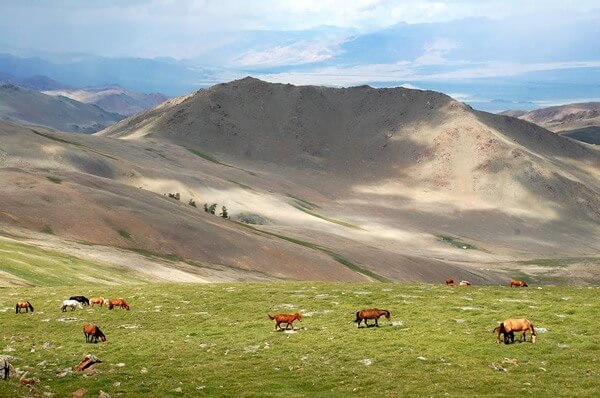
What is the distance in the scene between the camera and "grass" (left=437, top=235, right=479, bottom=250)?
177 m

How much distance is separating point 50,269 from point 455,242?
14163 centimetres

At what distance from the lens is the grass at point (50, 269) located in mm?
49375

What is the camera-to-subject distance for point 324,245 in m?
121

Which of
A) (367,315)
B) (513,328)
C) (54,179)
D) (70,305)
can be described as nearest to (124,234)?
(54,179)

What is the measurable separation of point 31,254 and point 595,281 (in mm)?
109393

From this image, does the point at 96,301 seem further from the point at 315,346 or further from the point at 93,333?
the point at 315,346

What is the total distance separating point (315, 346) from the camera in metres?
25.9

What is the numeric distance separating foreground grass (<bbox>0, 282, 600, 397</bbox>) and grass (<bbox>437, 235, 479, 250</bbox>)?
14202 centimetres

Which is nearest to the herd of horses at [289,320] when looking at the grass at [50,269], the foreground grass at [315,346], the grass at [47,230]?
the foreground grass at [315,346]

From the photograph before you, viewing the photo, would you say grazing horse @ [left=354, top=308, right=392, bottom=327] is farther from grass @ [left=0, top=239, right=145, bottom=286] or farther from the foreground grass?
grass @ [left=0, top=239, right=145, bottom=286]

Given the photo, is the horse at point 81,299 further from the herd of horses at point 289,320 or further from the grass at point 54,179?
the grass at point 54,179

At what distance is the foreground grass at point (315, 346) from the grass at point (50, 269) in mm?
12079

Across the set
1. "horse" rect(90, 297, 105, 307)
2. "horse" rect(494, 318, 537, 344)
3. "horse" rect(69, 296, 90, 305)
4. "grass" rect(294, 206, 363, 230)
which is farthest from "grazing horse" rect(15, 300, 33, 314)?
"grass" rect(294, 206, 363, 230)

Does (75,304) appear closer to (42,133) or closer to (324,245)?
(324,245)
